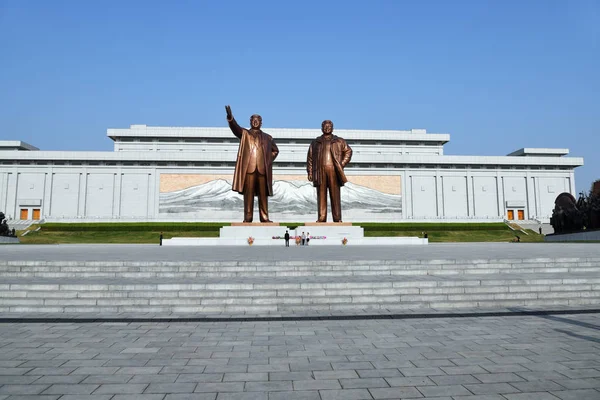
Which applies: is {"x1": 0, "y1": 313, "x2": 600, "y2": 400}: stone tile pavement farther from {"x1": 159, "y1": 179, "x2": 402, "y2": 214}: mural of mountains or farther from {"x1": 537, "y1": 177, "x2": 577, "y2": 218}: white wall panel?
{"x1": 537, "y1": 177, "x2": 577, "y2": 218}: white wall panel

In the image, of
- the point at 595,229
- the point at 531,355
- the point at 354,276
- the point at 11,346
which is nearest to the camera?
the point at 531,355

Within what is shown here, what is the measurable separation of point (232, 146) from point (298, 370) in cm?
4542

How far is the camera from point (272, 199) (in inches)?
1608

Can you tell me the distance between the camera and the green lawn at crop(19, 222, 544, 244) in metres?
29.8

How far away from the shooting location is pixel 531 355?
3.57 m

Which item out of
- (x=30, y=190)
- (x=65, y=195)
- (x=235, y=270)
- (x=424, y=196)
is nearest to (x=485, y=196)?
(x=424, y=196)

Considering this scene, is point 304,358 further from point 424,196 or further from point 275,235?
point 424,196

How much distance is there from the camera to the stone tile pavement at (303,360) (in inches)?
109

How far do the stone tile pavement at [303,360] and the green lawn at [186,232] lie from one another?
1026 inches

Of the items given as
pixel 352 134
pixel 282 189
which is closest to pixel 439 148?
pixel 352 134

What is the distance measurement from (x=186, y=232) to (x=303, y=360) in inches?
1242

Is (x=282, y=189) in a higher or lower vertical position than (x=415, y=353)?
higher

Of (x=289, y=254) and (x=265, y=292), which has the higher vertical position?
(x=289, y=254)

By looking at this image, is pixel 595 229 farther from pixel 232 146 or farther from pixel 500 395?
pixel 232 146
